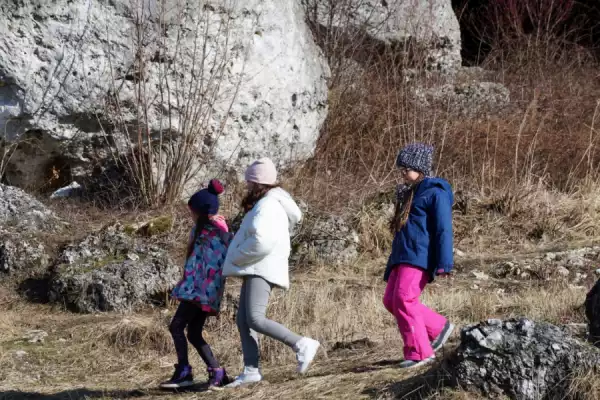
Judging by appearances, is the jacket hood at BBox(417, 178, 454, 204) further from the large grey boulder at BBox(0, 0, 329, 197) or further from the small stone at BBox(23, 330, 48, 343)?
the large grey boulder at BBox(0, 0, 329, 197)

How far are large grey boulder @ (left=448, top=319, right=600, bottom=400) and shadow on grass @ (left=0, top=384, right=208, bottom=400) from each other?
5.00ft

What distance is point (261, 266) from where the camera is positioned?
4.97 m

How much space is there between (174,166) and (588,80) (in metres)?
5.71

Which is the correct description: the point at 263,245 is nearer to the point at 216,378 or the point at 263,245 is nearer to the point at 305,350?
the point at 305,350

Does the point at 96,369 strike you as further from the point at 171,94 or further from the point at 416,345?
the point at 171,94

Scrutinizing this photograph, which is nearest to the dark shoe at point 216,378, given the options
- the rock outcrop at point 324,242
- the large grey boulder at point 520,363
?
the large grey boulder at point 520,363

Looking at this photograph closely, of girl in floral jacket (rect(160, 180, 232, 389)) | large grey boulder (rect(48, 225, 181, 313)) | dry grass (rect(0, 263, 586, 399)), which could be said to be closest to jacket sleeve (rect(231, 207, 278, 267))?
girl in floral jacket (rect(160, 180, 232, 389))

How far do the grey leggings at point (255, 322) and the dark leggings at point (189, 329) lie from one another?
9.8 inches

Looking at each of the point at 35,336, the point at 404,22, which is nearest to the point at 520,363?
the point at 35,336

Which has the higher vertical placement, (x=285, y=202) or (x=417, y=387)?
(x=285, y=202)

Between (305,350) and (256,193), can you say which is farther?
(256,193)

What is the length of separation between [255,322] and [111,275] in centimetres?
281

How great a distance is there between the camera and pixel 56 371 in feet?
20.4

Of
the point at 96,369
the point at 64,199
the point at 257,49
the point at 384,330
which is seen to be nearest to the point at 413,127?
the point at 257,49
